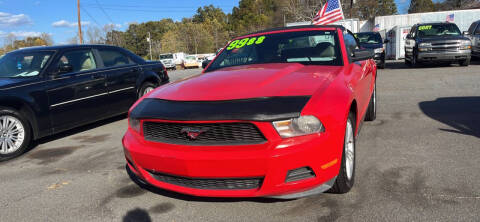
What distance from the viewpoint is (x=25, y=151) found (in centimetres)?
494

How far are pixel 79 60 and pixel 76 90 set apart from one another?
660mm

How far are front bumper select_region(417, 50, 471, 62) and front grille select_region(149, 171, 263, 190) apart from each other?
12900 mm

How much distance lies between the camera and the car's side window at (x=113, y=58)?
647cm

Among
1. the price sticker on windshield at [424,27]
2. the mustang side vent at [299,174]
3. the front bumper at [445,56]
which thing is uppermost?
the price sticker on windshield at [424,27]

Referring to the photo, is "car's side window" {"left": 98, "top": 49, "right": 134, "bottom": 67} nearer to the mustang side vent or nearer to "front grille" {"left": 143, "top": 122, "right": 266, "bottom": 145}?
"front grille" {"left": 143, "top": 122, "right": 266, "bottom": 145}

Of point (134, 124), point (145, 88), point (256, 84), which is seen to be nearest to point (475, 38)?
point (145, 88)

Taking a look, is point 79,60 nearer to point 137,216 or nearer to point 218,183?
point 137,216

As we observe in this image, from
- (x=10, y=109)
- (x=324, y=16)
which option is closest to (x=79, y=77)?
(x=10, y=109)

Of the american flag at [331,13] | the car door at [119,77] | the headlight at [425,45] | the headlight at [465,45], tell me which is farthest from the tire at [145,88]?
the headlight at [465,45]

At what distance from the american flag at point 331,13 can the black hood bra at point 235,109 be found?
14449 mm

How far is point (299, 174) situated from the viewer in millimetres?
2365

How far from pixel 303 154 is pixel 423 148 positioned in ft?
8.11

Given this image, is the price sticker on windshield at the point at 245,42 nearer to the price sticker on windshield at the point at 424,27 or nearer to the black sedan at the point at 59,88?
the black sedan at the point at 59,88

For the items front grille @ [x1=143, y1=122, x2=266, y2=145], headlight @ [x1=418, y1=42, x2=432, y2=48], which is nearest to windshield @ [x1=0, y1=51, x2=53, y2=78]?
front grille @ [x1=143, y1=122, x2=266, y2=145]
